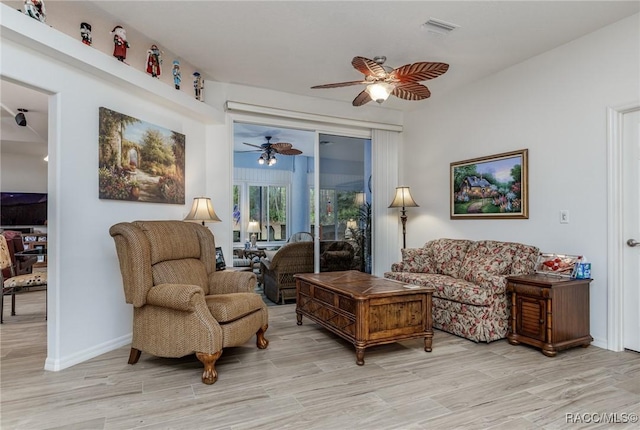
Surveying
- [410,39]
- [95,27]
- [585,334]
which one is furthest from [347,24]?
[585,334]

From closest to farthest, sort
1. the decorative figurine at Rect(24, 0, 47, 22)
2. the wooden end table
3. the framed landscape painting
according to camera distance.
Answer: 1. the decorative figurine at Rect(24, 0, 47, 22)
2. the wooden end table
3. the framed landscape painting

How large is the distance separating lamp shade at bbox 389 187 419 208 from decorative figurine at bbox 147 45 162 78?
10.8 ft

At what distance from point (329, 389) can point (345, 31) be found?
115 inches

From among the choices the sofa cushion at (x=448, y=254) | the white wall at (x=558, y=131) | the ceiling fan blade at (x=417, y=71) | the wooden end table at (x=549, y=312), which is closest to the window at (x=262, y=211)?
the white wall at (x=558, y=131)

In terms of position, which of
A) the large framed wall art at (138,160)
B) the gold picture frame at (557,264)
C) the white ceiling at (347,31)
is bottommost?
the gold picture frame at (557,264)

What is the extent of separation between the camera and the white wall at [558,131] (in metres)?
3.27

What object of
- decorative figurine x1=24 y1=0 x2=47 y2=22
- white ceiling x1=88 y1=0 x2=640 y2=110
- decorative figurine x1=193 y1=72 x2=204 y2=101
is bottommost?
decorative figurine x1=24 y1=0 x2=47 y2=22

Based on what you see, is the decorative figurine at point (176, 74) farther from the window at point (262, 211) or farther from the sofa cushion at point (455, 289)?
the window at point (262, 211)

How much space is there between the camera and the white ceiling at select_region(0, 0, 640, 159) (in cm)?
297

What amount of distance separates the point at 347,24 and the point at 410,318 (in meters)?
2.55

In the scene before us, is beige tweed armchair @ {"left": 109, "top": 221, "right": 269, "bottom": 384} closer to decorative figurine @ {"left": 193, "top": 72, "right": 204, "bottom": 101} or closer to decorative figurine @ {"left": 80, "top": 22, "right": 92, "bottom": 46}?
decorative figurine @ {"left": 80, "top": 22, "right": 92, "bottom": 46}

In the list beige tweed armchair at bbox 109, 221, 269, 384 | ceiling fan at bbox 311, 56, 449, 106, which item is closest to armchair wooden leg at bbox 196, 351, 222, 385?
beige tweed armchair at bbox 109, 221, 269, 384

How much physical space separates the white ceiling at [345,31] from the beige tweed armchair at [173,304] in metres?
1.75

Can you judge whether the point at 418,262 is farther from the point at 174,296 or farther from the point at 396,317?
the point at 174,296
